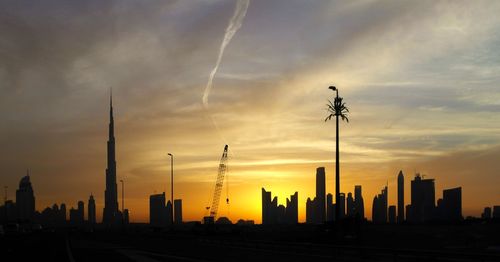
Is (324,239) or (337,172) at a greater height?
(337,172)

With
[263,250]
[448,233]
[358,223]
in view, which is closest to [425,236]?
[448,233]

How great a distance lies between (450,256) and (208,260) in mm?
17121

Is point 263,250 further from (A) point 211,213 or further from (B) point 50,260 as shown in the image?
(A) point 211,213

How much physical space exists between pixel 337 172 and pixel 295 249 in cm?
1472

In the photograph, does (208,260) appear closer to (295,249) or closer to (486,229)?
(295,249)

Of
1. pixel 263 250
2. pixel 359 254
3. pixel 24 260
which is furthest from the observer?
pixel 263 250

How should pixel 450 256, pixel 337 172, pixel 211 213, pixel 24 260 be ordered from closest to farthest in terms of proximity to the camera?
1. pixel 450 256
2. pixel 24 260
3. pixel 337 172
4. pixel 211 213

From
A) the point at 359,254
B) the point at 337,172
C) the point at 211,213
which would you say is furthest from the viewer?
the point at 211,213

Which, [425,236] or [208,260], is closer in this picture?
[208,260]

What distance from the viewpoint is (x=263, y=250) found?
4462 centimetres

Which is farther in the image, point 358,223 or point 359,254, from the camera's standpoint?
point 358,223

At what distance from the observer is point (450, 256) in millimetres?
29281

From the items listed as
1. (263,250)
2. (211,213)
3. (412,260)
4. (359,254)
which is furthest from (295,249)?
(211,213)

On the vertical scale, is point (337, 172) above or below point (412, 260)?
above
